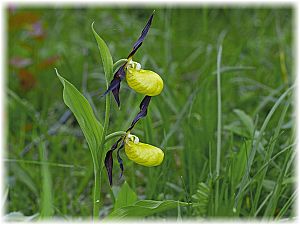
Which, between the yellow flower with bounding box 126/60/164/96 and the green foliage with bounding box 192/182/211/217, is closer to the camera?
the yellow flower with bounding box 126/60/164/96

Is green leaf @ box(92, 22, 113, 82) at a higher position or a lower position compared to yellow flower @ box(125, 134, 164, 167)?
higher

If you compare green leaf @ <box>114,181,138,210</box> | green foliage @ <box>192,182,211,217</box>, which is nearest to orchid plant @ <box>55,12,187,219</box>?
green leaf @ <box>114,181,138,210</box>

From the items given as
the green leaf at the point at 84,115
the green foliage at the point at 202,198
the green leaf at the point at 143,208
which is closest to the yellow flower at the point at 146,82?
the green leaf at the point at 84,115

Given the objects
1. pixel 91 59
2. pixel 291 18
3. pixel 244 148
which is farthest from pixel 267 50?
pixel 244 148

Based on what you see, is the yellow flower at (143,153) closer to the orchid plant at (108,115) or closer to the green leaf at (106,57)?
the orchid plant at (108,115)

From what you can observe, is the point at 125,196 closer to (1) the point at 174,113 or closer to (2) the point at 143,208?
(2) the point at 143,208

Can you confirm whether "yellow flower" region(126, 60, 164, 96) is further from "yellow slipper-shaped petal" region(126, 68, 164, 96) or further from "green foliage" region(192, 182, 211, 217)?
"green foliage" region(192, 182, 211, 217)

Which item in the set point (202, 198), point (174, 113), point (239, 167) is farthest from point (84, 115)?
point (174, 113)

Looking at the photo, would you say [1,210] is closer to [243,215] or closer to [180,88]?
[243,215]
